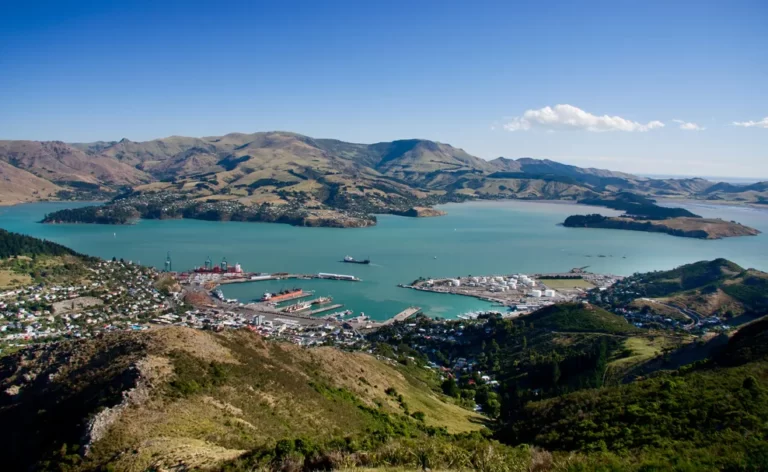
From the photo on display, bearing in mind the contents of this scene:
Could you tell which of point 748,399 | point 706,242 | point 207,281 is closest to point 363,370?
point 748,399

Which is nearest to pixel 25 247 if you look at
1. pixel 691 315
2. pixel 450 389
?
pixel 450 389

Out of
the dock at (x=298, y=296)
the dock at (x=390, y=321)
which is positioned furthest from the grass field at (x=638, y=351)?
the dock at (x=298, y=296)

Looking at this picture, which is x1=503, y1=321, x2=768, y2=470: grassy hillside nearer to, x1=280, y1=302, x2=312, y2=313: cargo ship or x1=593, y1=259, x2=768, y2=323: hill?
x1=593, y1=259, x2=768, y2=323: hill

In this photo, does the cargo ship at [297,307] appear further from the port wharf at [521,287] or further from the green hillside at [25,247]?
the green hillside at [25,247]

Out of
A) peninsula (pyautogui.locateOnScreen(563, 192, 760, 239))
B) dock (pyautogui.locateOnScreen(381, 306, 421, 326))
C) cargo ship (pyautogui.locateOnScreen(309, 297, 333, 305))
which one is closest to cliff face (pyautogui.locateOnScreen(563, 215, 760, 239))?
peninsula (pyautogui.locateOnScreen(563, 192, 760, 239))

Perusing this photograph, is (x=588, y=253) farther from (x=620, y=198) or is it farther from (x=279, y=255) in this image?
(x=620, y=198)
